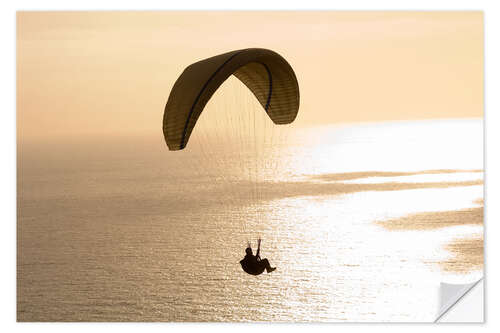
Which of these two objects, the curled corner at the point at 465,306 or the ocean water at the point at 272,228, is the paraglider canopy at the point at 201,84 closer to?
the ocean water at the point at 272,228

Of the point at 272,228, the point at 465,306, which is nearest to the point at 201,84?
the point at 465,306

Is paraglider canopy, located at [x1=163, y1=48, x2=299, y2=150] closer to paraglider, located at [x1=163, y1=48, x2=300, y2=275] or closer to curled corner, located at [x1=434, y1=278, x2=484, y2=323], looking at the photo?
paraglider, located at [x1=163, y1=48, x2=300, y2=275]

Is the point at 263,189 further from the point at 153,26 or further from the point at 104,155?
the point at 153,26

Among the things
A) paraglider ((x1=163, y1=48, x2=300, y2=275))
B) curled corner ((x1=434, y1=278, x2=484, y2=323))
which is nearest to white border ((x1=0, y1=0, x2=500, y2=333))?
curled corner ((x1=434, y1=278, x2=484, y2=323))

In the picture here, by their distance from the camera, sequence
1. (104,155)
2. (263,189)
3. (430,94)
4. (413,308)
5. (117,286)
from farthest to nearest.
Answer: (263,189)
(117,286)
(104,155)
(430,94)
(413,308)

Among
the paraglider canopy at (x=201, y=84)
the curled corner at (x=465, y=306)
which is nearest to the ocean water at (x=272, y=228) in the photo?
the curled corner at (x=465, y=306)
